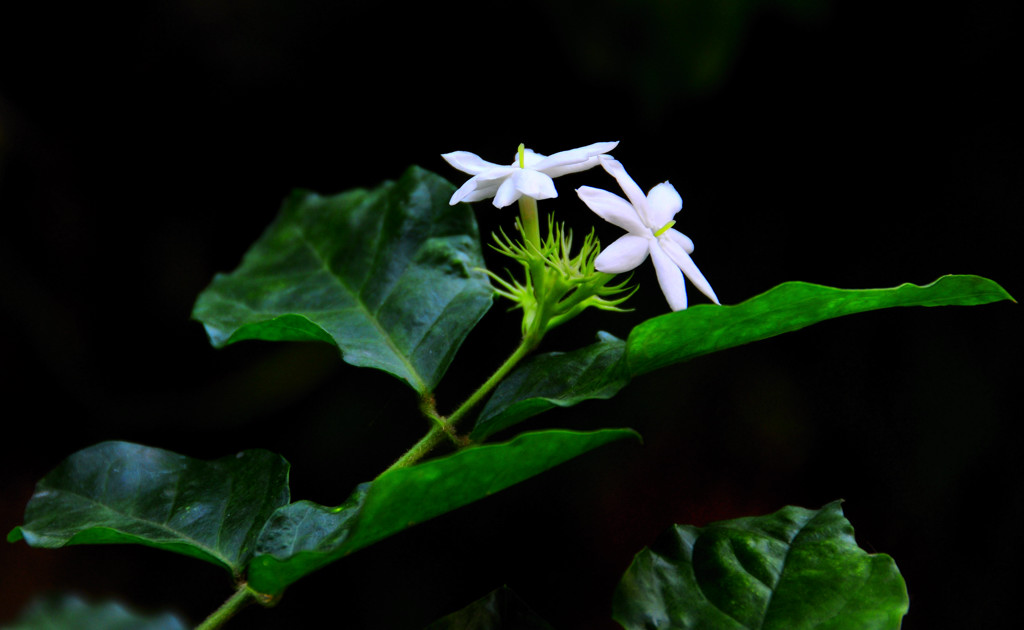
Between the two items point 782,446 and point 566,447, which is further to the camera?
point 782,446

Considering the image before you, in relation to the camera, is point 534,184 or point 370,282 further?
point 370,282

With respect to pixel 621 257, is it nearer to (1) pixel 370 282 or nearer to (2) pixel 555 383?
(2) pixel 555 383

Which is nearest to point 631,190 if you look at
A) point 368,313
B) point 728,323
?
point 728,323

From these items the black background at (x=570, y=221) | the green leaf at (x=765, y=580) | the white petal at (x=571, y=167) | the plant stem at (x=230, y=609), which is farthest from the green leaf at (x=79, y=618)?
the black background at (x=570, y=221)

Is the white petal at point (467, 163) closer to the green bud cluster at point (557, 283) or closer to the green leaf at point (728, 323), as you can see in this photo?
the green bud cluster at point (557, 283)

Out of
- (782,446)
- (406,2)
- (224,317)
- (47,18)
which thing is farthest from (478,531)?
(47,18)

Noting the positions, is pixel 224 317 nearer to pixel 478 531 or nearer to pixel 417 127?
pixel 478 531
